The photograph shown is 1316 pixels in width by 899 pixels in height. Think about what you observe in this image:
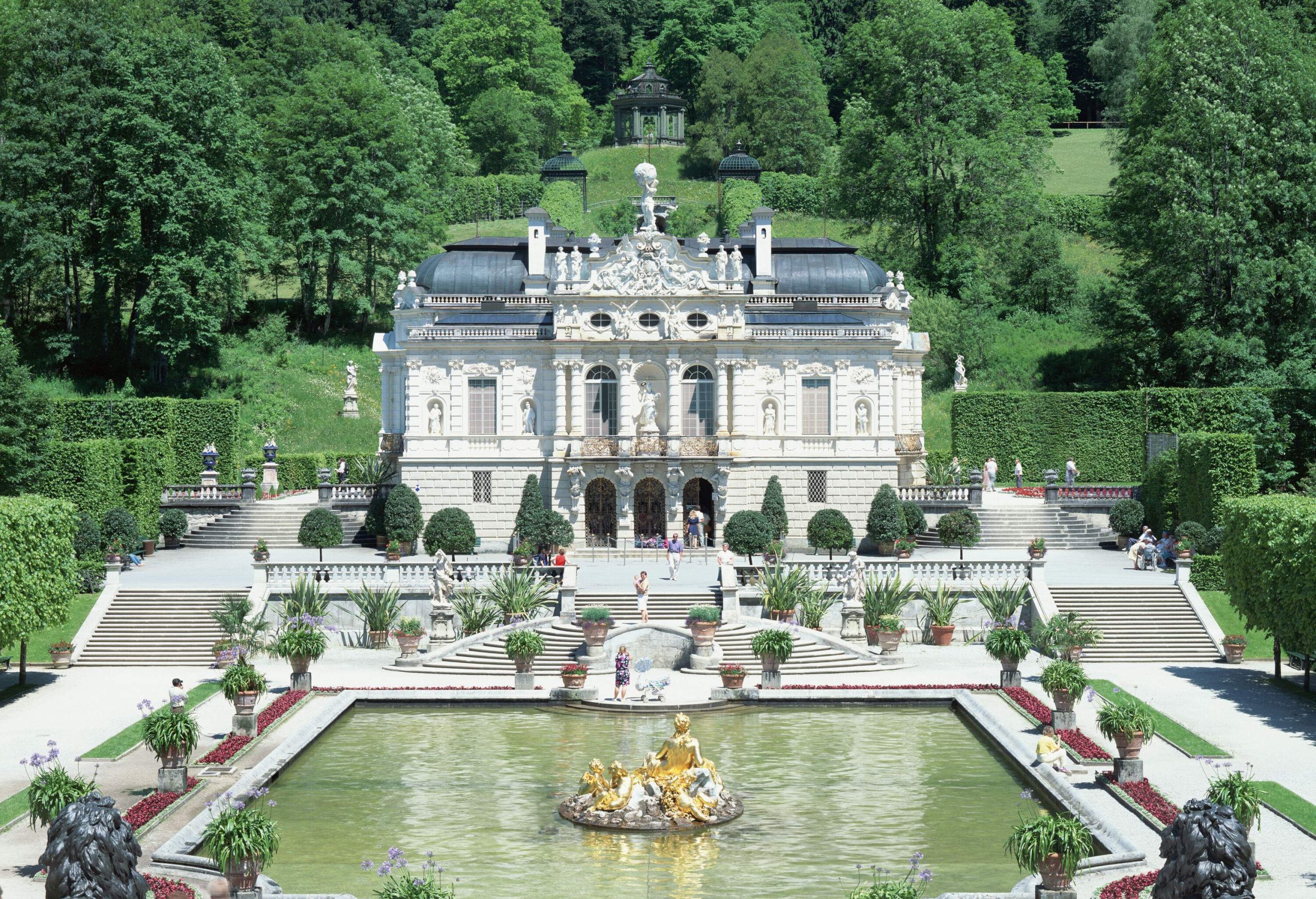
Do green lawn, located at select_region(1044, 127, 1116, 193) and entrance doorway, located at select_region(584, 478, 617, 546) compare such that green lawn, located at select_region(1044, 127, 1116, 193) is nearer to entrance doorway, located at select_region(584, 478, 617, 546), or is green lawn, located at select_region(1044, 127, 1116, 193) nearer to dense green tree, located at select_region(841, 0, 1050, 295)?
dense green tree, located at select_region(841, 0, 1050, 295)

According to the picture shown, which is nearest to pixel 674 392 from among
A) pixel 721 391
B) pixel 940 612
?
pixel 721 391

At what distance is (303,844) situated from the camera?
2633 cm

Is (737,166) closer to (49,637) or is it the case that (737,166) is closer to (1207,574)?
(1207,574)

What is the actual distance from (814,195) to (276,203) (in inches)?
1480

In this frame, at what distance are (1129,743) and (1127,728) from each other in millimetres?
282

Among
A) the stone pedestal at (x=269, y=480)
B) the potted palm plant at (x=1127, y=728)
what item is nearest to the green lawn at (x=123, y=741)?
the potted palm plant at (x=1127, y=728)

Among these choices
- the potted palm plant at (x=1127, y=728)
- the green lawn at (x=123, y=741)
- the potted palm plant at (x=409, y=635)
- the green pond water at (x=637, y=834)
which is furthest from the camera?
the potted palm plant at (x=409, y=635)

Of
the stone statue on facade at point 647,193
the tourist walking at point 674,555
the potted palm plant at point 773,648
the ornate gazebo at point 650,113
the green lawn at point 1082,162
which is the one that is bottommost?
the potted palm plant at point 773,648

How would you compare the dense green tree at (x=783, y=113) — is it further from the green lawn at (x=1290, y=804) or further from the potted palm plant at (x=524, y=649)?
the green lawn at (x=1290, y=804)

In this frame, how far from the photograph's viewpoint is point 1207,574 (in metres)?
50.5

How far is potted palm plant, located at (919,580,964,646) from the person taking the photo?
4675 cm

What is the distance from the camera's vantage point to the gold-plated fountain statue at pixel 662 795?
27297 mm

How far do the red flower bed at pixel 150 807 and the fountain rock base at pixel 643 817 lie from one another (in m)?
6.48

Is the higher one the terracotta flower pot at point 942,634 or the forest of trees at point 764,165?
the forest of trees at point 764,165
